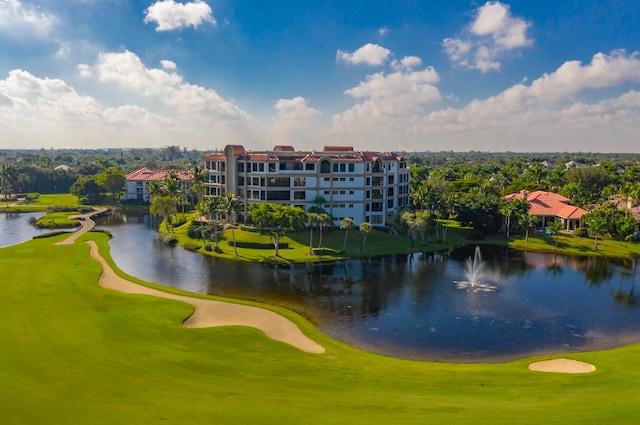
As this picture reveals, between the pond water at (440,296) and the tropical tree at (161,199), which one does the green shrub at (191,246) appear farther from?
the tropical tree at (161,199)

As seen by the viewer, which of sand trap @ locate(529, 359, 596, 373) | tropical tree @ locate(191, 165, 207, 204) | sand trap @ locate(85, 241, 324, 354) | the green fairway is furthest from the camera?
tropical tree @ locate(191, 165, 207, 204)

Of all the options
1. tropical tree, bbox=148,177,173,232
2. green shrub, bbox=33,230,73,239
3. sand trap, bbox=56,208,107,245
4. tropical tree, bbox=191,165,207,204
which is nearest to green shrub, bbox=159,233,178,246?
tropical tree, bbox=148,177,173,232

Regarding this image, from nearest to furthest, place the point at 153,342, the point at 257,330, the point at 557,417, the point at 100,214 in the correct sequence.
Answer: the point at 557,417 → the point at 153,342 → the point at 257,330 → the point at 100,214

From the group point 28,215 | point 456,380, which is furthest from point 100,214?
point 456,380

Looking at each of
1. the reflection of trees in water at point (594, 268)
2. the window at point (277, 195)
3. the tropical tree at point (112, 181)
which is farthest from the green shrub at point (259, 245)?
the tropical tree at point (112, 181)

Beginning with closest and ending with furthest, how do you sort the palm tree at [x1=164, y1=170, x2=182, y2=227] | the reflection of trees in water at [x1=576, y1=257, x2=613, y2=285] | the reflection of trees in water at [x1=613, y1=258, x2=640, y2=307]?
the reflection of trees in water at [x1=613, y1=258, x2=640, y2=307], the reflection of trees in water at [x1=576, y1=257, x2=613, y2=285], the palm tree at [x1=164, y1=170, x2=182, y2=227]

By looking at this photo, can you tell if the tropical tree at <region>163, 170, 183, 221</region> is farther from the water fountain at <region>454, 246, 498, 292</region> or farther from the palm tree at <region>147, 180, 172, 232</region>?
the water fountain at <region>454, 246, 498, 292</region>

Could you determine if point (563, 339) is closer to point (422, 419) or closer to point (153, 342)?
point (422, 419)
